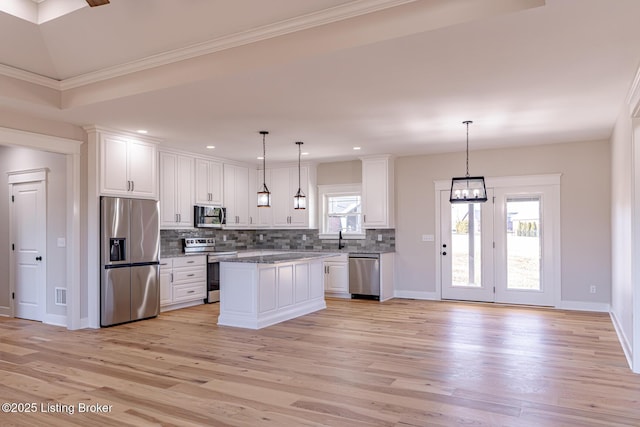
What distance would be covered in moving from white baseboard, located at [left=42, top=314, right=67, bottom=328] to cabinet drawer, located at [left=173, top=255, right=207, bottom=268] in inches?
66.7

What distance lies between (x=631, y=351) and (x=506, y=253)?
3387 mm

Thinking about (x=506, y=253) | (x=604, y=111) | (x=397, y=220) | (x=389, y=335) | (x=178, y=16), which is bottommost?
(x=389, y=335)

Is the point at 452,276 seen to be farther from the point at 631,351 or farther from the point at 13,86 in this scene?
the point at 13,86

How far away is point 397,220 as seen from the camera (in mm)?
8570

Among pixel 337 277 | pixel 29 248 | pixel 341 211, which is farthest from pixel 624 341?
pixel 29 248

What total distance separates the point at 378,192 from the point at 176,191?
3.53 metres

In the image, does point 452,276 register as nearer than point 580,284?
No

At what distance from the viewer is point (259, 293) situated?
5926 millimetres

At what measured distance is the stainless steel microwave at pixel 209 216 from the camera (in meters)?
8.05

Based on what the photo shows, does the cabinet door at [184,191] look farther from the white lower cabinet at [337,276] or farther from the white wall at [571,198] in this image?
the white wall at [571,198]

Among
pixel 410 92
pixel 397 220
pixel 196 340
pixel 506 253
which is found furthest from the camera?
pixel 397 220

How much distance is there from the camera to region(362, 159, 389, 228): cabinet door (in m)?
8.36

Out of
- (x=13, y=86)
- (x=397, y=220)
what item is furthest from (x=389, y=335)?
(x=13, y=86)

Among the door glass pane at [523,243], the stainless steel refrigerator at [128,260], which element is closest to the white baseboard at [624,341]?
the door glass pane at [523,243]
